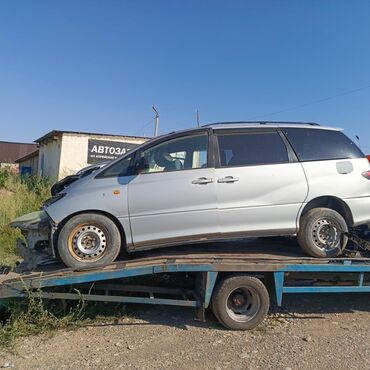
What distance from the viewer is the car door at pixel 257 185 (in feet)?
16.0

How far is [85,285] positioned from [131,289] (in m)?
0.57

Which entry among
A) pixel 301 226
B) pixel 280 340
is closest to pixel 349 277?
pixel 301 226

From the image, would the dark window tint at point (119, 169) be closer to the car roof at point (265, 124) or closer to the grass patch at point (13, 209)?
the car roof at point (265, 124)

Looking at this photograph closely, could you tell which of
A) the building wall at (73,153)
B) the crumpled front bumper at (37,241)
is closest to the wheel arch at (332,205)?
the crumpled front bumper at (37,241)

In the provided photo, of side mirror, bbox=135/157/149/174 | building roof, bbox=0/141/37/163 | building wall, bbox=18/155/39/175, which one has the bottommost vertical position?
side mirror, bbox=135/157/149/174

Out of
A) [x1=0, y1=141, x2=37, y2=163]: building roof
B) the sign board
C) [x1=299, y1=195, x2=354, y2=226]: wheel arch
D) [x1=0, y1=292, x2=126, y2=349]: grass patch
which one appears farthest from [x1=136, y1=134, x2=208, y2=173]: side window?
[x1=0, y1=141, x2=37, y2=163]: building roof

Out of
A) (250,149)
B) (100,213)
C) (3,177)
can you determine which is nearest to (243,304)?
(250,149)

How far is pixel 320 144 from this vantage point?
531 cm

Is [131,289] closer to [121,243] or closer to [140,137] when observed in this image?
[121,243]

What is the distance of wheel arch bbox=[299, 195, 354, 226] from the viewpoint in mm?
5113

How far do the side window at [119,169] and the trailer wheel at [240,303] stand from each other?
5.96 ft

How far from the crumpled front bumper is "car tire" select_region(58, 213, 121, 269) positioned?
13.6 inches

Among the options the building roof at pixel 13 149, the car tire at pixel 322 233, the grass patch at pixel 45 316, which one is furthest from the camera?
the building roof at pixel 13 149

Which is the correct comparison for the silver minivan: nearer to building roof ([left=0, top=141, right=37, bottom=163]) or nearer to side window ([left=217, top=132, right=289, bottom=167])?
side window ([left=217, top=132, right=289, bottom=167])
